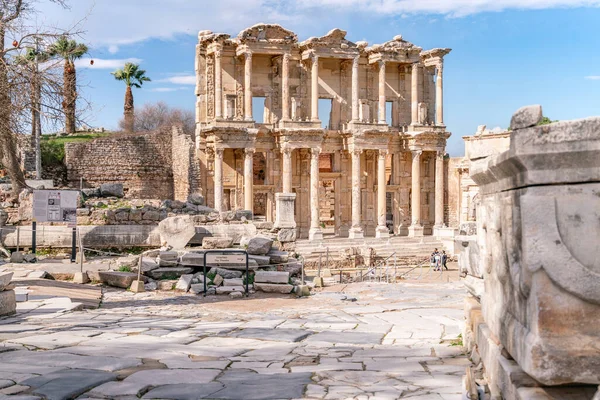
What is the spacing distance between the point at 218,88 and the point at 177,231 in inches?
623

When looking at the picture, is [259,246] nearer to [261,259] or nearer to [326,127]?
[261,259]

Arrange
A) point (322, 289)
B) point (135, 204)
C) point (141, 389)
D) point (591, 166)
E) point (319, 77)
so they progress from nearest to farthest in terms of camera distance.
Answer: point (591, 166), point (141, 389), point (322, 289), point (135, 204), point (319, 77)

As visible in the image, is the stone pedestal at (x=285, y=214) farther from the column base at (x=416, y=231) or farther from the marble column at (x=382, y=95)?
the column base at (x=416, y=231)

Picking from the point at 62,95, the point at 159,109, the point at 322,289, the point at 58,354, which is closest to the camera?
the point at 58,354

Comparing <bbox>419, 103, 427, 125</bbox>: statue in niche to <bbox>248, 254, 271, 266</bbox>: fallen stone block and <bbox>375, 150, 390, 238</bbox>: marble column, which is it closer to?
<bbox>375, 150, 390, 238</bbox>: marble column

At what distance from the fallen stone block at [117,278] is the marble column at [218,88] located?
1963cm

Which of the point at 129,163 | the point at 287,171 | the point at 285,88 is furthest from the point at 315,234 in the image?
the point at 129,163

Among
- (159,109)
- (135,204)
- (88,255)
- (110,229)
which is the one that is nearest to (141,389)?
(88,255)

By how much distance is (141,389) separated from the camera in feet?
16.1

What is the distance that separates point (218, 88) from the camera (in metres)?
33.5

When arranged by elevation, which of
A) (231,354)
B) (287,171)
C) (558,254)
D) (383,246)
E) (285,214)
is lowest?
(383,246)

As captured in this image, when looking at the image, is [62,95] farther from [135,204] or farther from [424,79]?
[424,79]

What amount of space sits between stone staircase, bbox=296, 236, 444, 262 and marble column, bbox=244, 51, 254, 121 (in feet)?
23.7

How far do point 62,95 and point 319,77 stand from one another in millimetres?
24929
